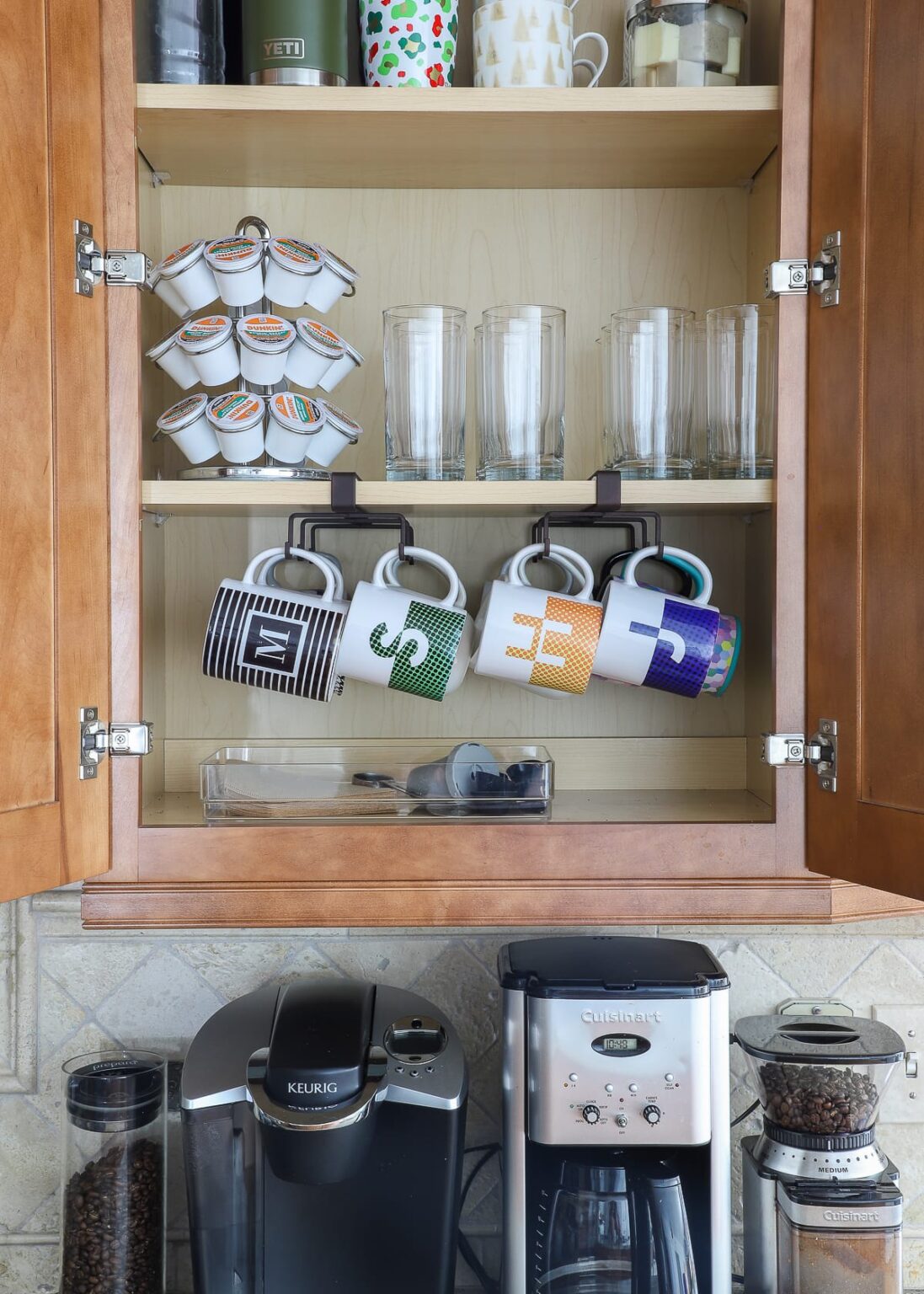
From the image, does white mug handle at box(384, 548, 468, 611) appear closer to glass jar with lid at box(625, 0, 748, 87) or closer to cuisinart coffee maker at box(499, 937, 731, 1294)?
cuisinart coffee maker at box(499, 937, 731, 1294)

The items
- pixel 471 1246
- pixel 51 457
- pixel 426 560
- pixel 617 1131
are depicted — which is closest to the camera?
pixel 51 457

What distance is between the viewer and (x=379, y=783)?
3.34 ft

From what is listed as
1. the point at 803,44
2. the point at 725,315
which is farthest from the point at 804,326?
the point at 803,44

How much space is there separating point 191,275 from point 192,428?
0.46ft

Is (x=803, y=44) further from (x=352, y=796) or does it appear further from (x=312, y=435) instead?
(x=352, y=796)

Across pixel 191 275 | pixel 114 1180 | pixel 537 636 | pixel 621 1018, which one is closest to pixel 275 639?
pixel 537 636

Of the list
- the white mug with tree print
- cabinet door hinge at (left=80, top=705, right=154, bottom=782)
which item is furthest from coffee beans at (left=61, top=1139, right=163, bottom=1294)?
the white mug with tree print

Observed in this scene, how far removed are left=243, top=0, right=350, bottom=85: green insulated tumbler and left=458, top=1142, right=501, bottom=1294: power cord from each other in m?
1.14

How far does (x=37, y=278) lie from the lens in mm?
825

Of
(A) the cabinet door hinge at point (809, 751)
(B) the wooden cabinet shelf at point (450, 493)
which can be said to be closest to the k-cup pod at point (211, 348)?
(B) the wooden cabinet shelf at point (450, 493)

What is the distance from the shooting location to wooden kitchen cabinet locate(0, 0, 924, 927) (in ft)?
2.73

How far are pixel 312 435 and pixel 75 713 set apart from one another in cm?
34

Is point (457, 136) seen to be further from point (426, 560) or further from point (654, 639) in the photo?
point (654, 639)

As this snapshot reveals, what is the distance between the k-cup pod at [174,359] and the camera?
100 centimetres
